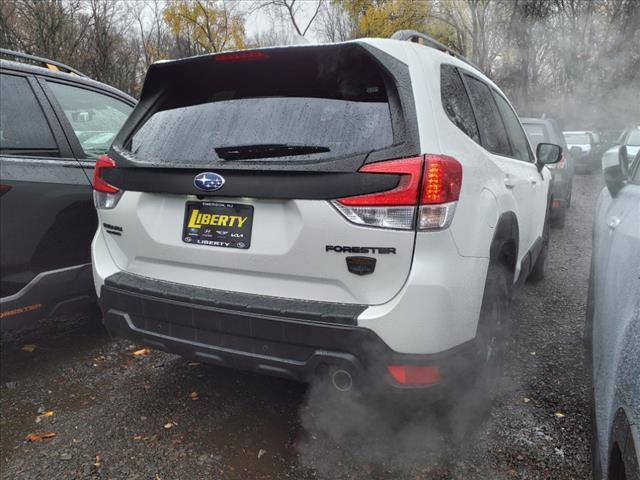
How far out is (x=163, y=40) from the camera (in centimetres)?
3109

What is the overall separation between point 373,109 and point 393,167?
306 millimetres

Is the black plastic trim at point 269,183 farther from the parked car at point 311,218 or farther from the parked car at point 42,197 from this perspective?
the parked car at point 42,197

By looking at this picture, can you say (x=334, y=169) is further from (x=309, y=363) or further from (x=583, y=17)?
(x=583, y=17)

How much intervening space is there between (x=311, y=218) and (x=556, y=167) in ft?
20.8

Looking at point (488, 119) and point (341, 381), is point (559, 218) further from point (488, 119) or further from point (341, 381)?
point (341, 381)

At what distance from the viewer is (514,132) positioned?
3568mm

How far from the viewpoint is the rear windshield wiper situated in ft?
6.40

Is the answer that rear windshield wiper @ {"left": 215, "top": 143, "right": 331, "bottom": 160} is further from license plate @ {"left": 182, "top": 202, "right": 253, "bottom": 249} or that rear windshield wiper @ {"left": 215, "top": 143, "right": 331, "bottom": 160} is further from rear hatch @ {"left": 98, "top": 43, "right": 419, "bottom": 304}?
license plate @ {"left": 182, "top": 202, "right": 253, "bottom": 249}

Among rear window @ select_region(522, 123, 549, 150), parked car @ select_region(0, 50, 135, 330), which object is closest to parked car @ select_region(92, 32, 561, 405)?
parked car @ select_region(0, 50, 135, 330)

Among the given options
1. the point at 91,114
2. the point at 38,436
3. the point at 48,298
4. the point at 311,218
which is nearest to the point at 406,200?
the point at 311,218

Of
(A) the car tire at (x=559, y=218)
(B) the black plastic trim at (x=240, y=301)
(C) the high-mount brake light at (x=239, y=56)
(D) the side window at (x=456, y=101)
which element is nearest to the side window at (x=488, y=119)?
(D) the side window at (x=456, y=101)

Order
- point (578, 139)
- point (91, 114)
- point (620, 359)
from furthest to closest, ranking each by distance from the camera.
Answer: point (578, 139) → point (91, 114) → point (620, 359)

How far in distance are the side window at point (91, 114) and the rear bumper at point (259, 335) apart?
1446 mm

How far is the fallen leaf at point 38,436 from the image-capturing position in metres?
2.43
